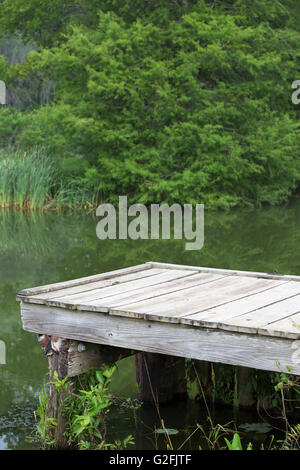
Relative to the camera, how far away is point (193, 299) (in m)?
3.60

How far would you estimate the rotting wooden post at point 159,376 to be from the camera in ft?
13.2

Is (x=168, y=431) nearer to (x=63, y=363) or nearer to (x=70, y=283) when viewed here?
(x=63, y=363)

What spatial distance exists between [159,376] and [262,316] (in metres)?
1.10

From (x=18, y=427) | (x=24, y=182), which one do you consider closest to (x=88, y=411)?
(x=18, y=427)

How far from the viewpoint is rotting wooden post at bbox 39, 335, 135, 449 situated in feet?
11.2

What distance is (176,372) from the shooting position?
415 centimetres

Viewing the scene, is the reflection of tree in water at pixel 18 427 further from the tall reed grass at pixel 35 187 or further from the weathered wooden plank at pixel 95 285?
the tall reed grass at pixel 35 187

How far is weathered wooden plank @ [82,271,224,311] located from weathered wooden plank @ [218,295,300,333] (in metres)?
0.61

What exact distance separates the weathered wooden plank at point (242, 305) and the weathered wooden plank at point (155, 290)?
419 millimetres

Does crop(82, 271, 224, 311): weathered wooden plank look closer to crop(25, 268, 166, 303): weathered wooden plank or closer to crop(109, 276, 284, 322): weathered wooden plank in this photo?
crop(109, 276, 284, 322): weathered wooden plank

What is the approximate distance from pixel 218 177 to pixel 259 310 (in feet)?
38.9

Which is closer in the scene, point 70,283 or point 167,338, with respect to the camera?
point 167,338

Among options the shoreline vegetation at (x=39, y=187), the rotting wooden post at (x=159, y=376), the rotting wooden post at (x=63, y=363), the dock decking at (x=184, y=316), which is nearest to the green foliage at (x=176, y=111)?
the shoreline vegetation at (x=39, y=187)
